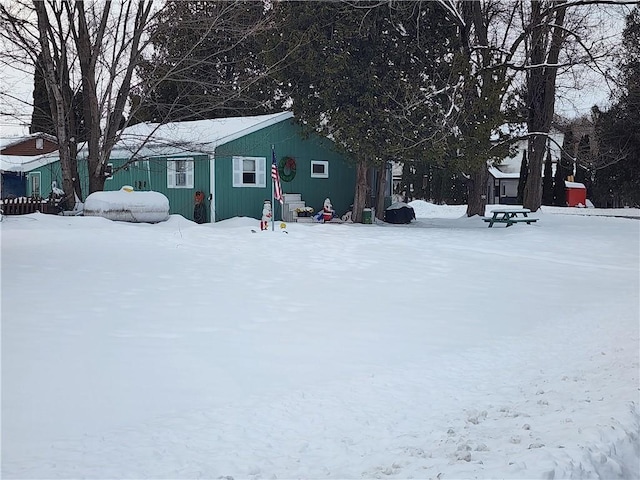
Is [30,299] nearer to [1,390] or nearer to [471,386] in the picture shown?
[1,390]

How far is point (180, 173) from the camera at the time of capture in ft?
79.2

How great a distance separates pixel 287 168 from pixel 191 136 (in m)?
3.73

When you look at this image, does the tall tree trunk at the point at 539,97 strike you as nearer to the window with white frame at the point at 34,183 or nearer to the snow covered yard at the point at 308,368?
the snow covered yard at the point at 308,368

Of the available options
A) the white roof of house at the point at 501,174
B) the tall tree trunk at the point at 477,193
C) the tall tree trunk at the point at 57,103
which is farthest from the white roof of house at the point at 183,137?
the white roof of house at the point at 501,174

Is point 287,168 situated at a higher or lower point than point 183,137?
lower

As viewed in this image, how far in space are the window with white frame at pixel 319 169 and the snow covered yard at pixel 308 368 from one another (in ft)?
41.6

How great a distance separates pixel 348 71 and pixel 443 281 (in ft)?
41.8

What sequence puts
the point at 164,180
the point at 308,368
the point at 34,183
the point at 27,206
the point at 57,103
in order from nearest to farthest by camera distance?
the point at 308,368
the point at 57,103
the point at 27,206
the point at 164,180
the point at 34,183

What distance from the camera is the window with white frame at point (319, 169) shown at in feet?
84.5

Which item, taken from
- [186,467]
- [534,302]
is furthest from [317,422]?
[534,302]

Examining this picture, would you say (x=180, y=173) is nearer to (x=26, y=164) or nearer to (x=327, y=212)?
(x=327, y=212)

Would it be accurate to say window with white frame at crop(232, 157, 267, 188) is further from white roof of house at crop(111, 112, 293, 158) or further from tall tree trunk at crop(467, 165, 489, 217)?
tall tree trunk at crop(467, 165, 489, 217)

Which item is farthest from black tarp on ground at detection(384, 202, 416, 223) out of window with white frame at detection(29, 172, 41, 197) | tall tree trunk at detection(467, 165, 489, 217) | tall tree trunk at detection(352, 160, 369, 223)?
window with white frame at detection(29, 172, 41, 197)

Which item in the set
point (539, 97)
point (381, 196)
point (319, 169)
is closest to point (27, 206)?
point (319, 169)
